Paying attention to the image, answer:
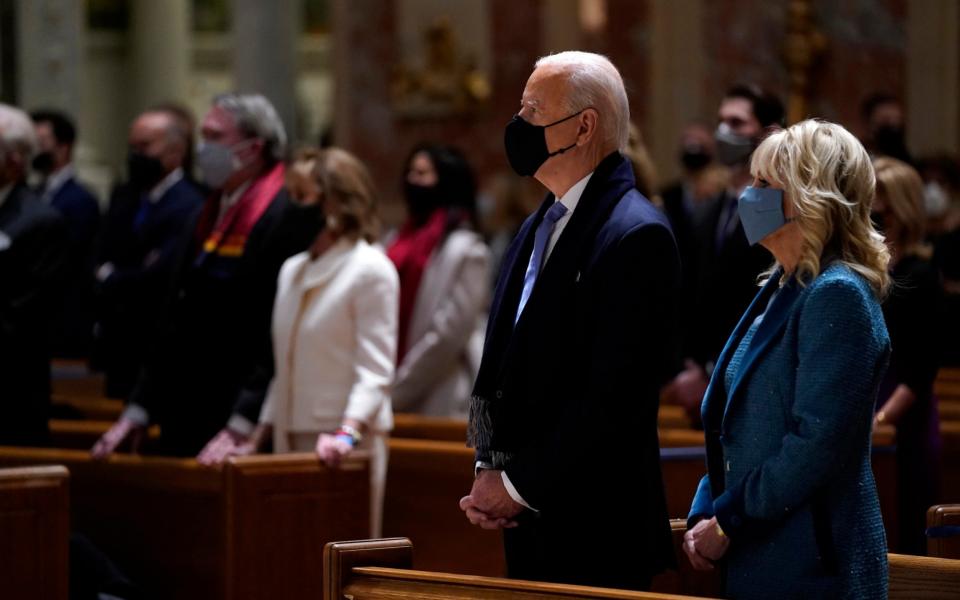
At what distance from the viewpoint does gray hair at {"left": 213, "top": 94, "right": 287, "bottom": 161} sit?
5.54m

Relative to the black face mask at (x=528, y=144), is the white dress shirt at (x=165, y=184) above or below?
below

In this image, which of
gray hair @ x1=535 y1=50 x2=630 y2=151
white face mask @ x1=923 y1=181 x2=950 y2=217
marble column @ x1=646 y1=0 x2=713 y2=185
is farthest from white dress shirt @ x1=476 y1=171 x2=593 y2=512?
marble column @ x1=646 y1=0 x2=713 y2=185

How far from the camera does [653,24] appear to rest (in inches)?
442

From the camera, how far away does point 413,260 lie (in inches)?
260

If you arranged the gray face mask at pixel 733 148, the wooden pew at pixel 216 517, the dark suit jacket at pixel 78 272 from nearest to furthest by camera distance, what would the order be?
the wooden pew at pixel 216 517 < the gray face mask at pixel 733 148 < the dark suit jacket at pixel 78 272

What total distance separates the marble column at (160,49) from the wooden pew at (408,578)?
1763 centimetres

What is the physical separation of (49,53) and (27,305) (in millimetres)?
9760

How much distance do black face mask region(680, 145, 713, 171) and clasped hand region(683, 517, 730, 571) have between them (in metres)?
5.47

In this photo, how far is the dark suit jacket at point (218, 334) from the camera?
17.5 ft

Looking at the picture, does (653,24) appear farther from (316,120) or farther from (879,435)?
(316,120)

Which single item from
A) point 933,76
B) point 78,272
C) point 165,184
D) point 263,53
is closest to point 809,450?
point 165,184

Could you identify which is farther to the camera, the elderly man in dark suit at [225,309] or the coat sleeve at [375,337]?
the elderly man in dark suit at [225,309]

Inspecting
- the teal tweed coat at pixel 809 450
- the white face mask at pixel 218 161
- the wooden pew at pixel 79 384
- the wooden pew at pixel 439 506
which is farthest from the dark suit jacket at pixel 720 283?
the wooden pew at pixel 79 384

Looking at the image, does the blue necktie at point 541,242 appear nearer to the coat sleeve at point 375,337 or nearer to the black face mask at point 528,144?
the black face mask at point 528,144
